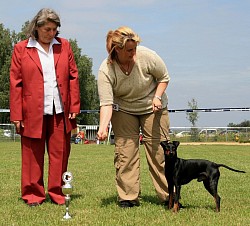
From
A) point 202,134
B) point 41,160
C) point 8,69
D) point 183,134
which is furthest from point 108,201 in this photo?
point 8,69

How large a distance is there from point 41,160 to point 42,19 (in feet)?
5.12

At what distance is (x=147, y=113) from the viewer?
5.32m

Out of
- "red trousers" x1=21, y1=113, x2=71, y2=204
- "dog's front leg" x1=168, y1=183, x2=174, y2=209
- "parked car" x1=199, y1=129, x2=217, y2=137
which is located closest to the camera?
"dog's front leg" x1=168, y1=183, x2=174, y2=209

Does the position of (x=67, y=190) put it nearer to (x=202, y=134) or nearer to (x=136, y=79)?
(x=136, y=79)

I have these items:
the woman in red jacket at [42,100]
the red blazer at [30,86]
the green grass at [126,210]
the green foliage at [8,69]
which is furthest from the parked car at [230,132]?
the red blazer at [30,86]

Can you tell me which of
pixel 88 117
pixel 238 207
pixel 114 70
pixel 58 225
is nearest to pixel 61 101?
pixel 114 70

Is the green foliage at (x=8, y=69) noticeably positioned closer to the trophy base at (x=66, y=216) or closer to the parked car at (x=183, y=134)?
the parked car at (x=183, y=134)

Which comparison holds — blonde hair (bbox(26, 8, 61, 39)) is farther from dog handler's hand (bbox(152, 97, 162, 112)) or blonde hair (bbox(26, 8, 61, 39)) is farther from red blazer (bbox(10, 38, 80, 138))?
dog handler's hand (bbox(152, 97, 162, 112))

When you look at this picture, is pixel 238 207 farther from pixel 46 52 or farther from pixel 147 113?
pixel 46 52

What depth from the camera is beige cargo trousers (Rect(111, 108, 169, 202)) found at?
17.3ft

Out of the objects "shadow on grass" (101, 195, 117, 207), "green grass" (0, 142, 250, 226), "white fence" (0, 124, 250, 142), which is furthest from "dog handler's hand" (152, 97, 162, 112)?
"white fence" (0, 124, 250, 142)

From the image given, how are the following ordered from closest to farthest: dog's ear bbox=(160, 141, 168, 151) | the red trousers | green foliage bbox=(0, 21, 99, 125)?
1. dog's ear bbox=(160, 141, 168, 151)
2. the red trousers
3. green foliage bbox=(0, 21, 99, 125)

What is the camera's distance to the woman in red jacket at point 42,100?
5.23m

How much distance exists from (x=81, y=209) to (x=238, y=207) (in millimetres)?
1656
